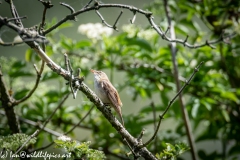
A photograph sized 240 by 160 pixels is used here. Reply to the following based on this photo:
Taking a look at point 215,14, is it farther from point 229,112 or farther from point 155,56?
point 229,112

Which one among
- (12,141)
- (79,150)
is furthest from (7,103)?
(79,150)

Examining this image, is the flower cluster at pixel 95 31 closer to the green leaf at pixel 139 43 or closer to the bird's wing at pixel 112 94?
the green leaf at pixel 139 43

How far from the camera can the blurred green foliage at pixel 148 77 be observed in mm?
3666

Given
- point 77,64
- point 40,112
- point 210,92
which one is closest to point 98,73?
point 77,64

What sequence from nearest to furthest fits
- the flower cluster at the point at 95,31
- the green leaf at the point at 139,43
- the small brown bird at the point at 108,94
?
the small brown bird at the point at 108,94, the green leaf at the point at 139,43, the flower cluster at the point at 95,31

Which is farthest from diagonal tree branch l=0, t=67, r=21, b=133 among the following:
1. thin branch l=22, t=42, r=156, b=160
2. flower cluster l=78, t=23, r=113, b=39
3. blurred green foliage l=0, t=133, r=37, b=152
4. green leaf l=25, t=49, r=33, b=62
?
flower cluster l=78, t=23, r=113, b=39

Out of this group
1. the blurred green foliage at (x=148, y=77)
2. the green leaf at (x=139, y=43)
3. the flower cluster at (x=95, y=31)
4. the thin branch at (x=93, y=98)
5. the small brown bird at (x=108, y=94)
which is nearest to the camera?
the thin branch at (x=93, y=98)

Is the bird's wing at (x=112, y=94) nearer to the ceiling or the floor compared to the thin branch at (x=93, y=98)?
nearer to the ceiling

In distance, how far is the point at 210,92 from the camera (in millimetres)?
3861

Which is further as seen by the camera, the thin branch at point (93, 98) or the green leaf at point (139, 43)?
the green leaf at point (139, 43)

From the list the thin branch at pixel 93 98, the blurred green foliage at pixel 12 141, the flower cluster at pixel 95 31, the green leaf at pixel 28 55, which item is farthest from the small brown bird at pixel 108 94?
the green leaf at pixel 28 55

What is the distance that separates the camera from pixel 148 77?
3945 millimetres

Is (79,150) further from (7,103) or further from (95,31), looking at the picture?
(95,31)

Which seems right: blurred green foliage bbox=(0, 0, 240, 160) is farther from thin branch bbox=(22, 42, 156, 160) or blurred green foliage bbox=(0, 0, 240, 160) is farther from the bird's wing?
thin branch bbox=(22, 42, 156, 160)
